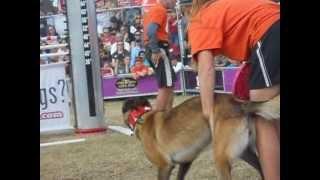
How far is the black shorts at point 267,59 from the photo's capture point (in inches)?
88.5

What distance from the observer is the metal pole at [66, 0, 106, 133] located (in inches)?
178

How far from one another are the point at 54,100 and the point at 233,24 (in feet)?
10.3

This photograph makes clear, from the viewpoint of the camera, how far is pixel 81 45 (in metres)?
4.71

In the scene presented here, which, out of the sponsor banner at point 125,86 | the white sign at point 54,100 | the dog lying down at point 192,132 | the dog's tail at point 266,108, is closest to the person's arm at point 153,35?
the dog lying down at point 192,132

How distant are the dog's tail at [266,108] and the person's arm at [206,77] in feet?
0.42

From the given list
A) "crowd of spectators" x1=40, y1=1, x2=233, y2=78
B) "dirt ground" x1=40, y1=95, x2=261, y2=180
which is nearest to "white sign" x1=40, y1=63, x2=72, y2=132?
"crowd of spectators" x1=40, y1=1, x2=233, y2=78

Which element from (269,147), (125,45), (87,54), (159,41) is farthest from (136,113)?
(87,54)

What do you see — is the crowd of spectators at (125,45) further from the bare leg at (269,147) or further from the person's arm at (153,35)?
the bare leg at (269,147)

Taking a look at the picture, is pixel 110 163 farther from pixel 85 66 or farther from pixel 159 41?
pixel 85 66

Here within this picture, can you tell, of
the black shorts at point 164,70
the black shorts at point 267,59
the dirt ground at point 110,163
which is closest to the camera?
the black shorts at point 267,59

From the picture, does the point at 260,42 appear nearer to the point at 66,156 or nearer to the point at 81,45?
the point at 66,156
